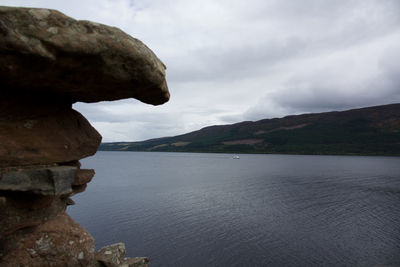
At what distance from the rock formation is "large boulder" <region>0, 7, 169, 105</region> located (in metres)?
0.02

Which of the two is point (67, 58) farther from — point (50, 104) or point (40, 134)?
point (40, 134)

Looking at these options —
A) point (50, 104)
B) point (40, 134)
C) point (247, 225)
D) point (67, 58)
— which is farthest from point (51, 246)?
point (247, 225)

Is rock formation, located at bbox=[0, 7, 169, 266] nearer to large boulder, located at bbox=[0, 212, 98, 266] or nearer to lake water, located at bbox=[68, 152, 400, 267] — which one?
large boulder, located at bbox=[0, 212, 98, 266]

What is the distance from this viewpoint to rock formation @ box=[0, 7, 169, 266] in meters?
7.20

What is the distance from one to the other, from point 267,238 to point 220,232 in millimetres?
6791

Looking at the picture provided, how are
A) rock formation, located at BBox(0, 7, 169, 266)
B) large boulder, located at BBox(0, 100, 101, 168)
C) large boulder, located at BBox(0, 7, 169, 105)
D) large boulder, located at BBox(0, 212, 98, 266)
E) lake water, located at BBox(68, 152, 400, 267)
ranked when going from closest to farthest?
large boulder, located at BBox(0, 7, 169, 105), rock formation, located at BBox(0, 7, 169, 266), large boulder, located at BBox(0, 100, 101, 168), large boulder, located at BBox(0, 212, 98, 266), lake water, located at BBox(68, 152, 400, 267)

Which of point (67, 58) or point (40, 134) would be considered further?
point (40, 134)

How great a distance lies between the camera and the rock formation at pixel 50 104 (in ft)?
23.6

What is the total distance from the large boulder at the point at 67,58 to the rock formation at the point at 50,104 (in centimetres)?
2

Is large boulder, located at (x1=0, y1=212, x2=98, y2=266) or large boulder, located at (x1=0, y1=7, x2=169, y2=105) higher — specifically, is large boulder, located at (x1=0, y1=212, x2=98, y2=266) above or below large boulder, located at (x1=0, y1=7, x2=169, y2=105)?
below

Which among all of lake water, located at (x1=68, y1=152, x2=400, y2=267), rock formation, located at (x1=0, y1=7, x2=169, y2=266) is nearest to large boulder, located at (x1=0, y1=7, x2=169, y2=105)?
rock formation, located at (x1=0, y1=7, x2=169, y2=266)

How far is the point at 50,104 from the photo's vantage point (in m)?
10.3

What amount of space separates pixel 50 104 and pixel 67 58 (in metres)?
3.53

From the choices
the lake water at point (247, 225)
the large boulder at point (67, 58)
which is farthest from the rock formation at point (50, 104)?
the lake water at point (247, 225)
